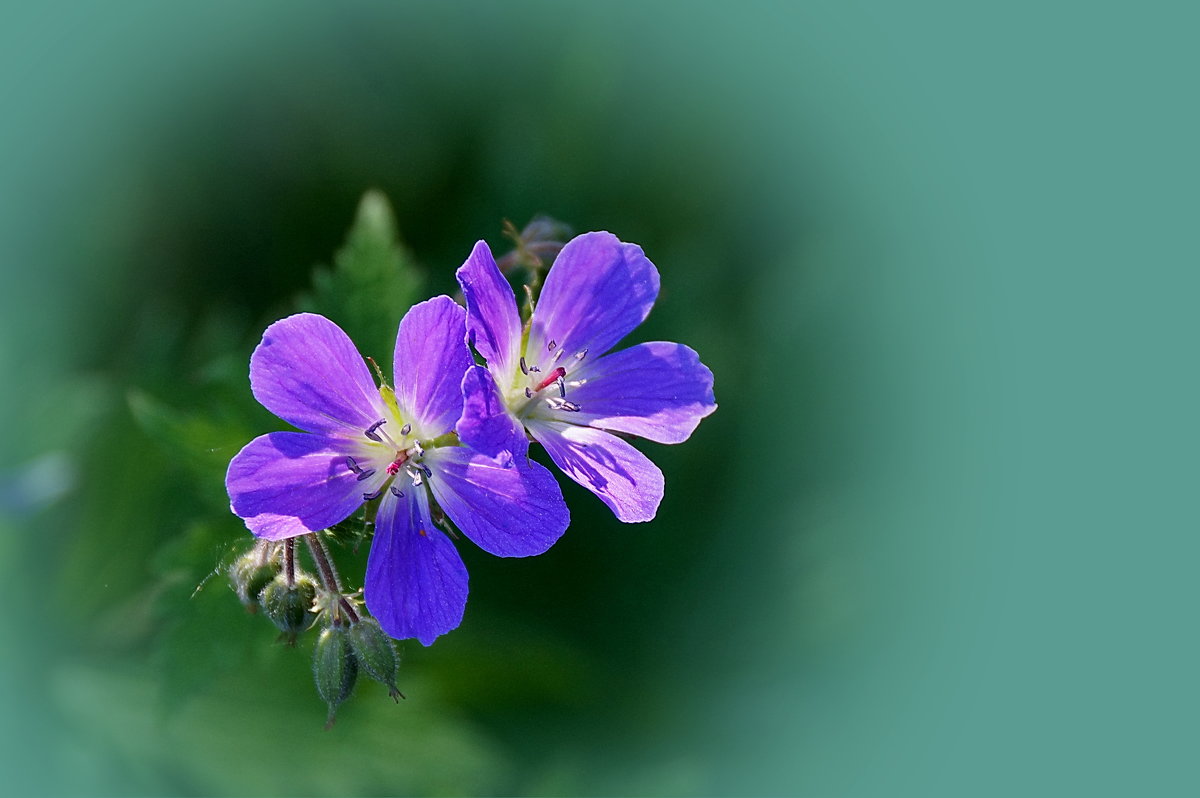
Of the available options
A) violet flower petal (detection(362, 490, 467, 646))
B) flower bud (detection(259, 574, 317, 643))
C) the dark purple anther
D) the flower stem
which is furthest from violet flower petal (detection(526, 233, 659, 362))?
flower bud (detection(259, 574, 317, 643))

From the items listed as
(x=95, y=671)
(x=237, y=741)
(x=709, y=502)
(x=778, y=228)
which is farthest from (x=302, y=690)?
(x=778, y=228)

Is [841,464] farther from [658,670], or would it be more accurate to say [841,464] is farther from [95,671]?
[95,671]

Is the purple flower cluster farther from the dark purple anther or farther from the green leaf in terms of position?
the green leaf

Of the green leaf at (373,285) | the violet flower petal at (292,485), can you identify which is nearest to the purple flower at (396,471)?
the violet flower petal at (292,485)

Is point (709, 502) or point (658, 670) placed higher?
point (709, 502)

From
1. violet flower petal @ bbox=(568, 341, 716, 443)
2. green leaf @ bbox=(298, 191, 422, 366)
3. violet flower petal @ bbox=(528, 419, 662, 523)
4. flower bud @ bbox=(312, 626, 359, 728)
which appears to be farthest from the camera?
green leaf @ bbox=(298, 191, 422, 366)

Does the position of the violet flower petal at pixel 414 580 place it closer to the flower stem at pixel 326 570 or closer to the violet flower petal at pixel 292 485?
the violet flower petal at pixel 292 485

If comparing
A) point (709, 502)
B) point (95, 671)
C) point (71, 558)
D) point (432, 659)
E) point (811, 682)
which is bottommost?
point (95, 671)
